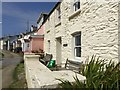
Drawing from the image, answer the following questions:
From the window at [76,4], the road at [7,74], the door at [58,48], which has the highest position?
the window at [76,4]

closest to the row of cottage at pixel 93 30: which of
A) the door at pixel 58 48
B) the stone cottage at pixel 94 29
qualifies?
the stone cottage at pixel 94 29

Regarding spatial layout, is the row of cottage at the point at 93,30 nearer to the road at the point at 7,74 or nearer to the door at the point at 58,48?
the door at the point at 58,48

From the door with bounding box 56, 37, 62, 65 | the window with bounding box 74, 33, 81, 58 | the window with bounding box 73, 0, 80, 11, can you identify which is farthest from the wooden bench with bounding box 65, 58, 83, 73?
the door with bounding box 56, 37, 62, 65

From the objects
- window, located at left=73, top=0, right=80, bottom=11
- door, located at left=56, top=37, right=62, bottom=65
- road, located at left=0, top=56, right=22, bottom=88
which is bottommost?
road, located at left=0, top=56, right=22, bottom=88

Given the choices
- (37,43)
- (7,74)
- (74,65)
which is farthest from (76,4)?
(37,43)

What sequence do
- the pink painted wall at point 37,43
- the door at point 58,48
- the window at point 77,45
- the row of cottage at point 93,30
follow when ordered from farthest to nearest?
the pink painted wall at point 37,43
the door at point 58,48
the window at point 77,45
the row of cottage at point 93,30

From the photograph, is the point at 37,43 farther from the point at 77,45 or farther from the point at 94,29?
the point at 94,29

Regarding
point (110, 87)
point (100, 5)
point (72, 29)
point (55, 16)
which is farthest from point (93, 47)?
point (55, 16)

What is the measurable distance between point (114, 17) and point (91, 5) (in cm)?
171

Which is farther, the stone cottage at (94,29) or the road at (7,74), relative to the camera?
the road at (7,74)

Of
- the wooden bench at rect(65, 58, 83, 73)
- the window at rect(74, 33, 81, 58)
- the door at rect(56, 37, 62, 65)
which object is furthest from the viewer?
the door at rect(56, 37, 62, 65)

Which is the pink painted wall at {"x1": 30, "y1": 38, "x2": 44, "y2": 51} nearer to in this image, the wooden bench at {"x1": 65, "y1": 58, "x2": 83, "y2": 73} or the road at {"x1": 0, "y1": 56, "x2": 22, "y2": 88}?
the road at {"x1": 0, "y1": 56, "x2": 22, "y2": 88}

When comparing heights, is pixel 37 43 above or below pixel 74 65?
above

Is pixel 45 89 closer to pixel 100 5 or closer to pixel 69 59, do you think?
pixel 100 5
